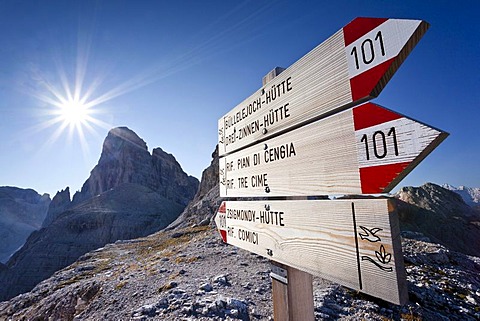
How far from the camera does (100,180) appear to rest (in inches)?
5468

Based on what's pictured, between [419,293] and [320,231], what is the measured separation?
297 inches

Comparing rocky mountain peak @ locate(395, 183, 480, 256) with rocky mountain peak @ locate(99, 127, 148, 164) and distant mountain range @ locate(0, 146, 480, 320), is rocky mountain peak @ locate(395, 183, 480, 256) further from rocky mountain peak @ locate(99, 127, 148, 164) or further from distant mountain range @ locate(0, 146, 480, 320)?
rocky mountain peak @ locate(99, 127, 148, 164)

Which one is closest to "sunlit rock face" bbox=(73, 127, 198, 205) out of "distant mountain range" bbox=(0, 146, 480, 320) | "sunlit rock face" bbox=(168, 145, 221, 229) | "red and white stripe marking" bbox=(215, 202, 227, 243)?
"sunlit rock face" bbox=(168, 145, 221, 229)

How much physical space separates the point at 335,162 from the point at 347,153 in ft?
0.37

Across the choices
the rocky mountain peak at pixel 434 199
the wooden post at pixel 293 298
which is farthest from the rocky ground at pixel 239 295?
the rocky mountain peak at pixel 434 199

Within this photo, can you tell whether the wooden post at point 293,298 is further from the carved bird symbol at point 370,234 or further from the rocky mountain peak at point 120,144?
the rocky mountain peak at point 120,144

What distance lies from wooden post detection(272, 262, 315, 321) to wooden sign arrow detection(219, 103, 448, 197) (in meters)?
0.87

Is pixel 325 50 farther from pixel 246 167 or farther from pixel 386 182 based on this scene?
pixel 246 167

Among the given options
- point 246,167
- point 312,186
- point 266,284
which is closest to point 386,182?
point 312,186

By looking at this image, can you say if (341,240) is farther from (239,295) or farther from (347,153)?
(239,295)

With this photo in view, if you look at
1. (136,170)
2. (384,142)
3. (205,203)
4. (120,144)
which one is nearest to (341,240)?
(384,142)

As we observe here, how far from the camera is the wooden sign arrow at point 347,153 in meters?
1.24

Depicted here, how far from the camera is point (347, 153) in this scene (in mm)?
1569

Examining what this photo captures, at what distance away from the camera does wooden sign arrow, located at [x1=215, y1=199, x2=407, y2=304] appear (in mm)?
1320
